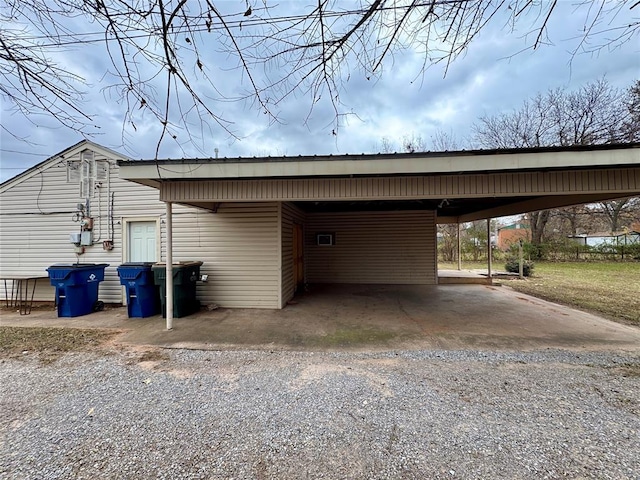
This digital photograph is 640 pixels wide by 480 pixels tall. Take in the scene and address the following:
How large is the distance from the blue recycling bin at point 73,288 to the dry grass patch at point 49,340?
810 millimetres

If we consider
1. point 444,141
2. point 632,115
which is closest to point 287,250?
point 444,141

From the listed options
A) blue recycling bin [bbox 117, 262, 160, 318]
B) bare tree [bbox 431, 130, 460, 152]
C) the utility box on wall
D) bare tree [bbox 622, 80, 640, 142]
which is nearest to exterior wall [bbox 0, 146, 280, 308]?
the utility box on wall

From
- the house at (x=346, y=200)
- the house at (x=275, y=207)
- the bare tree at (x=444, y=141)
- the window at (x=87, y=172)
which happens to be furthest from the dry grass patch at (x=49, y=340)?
the bare tree at (x=444, y=141)

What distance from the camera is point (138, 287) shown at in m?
5.09

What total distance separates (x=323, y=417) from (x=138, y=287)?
14.7 ft

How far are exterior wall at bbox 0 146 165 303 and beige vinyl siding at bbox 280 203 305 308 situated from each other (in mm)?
2720

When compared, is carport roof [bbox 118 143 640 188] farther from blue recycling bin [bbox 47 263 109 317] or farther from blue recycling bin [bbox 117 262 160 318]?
blue recycling bin [bbox 47 263 109 317]

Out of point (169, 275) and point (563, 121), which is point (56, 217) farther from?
point (563, 121)

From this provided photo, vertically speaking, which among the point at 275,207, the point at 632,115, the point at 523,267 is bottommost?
the point at 523,267

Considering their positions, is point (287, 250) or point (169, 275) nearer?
point (169, 275)

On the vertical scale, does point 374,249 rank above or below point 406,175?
below

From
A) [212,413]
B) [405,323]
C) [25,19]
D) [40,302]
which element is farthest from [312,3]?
[40,302]

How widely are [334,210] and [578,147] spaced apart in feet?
20.9

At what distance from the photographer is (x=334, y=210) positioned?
30.1 feet
